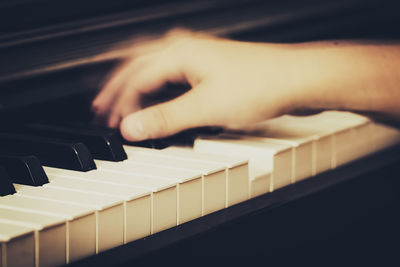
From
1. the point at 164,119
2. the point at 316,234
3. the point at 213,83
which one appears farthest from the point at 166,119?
the point at 316,234

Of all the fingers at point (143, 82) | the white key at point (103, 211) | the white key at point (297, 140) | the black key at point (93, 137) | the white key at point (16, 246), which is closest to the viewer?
the white key at point (16, 246)

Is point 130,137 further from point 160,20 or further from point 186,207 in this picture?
point 160,20

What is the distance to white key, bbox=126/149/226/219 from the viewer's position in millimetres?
896

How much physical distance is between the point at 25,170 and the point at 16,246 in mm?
204

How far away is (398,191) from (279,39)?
0.46m

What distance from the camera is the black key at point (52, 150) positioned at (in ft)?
3.08

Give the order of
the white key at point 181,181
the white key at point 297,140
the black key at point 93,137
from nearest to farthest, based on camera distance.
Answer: the white key at point 181,181 < the black key at point 93,137 < the white key at point 297,140

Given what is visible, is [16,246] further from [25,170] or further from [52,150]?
[52,150]

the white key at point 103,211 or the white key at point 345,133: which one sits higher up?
the white key at point 103,211

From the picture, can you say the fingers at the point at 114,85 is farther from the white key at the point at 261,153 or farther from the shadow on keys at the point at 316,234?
the shadow on keys at the point at 316,234

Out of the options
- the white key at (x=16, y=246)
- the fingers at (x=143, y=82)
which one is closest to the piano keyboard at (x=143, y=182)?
the white key at (x=16, y=246)

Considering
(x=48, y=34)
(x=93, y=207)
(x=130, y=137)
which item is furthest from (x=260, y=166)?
(x=48, y=34)

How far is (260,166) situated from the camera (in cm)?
105

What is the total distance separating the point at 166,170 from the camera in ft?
3.07
